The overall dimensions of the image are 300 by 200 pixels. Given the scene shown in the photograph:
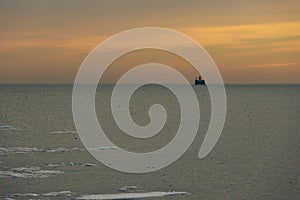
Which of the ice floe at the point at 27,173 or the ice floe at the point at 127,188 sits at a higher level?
the ice floe at the point at 27,173

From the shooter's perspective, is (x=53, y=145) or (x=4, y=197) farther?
(x=53, y=145)

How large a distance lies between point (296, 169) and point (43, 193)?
18.8m

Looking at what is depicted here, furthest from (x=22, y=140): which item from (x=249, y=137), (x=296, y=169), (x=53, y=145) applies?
(x=296, y=169)

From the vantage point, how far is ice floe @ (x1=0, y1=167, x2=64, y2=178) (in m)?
36.4

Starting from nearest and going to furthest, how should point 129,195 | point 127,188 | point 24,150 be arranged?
point 129,195
point 127,188
point 24,150

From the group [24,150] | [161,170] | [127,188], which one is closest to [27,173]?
[127,188]

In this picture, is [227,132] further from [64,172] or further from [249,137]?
[64,172]

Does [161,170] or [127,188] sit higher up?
[161,170]

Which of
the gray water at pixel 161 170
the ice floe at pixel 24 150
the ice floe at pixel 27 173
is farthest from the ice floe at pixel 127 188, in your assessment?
the ice floe at pixel 24 150

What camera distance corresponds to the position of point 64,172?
3812 centimetres

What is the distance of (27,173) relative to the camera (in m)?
37.4

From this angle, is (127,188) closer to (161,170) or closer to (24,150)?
(161,170)

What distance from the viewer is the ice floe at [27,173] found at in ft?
120

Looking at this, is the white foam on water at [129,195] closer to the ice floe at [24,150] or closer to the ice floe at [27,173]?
the ice floe at [27,173]
